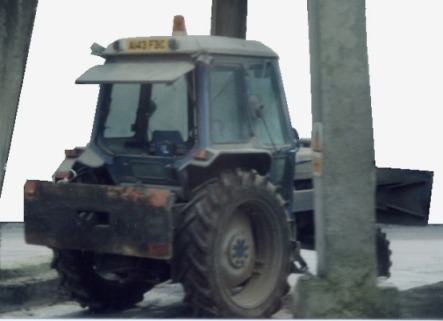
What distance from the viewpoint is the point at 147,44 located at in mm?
10781

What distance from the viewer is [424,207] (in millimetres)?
12891

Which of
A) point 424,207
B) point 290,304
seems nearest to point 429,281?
point 424,207

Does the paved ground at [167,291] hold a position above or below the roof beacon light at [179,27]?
below

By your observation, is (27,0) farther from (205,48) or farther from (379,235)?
(379,235)

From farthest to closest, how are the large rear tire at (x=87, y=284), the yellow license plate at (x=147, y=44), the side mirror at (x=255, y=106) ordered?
the large rear tire at (x=87, y=284) → the side mirror at (x=255, y=106) → the yellow license plate at (x=147, y=44)

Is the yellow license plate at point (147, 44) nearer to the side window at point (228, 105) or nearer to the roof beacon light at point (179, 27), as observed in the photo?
the roof beacon light at point (179, 27)

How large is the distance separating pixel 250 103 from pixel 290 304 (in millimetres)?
1889

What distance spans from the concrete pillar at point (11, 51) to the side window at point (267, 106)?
2478 mm

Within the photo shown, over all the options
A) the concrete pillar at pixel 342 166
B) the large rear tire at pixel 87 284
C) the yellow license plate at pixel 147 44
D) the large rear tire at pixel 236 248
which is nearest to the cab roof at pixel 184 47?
the yellow license plate at pixel 147 44

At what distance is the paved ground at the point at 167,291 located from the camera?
11.2 m

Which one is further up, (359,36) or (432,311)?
(359,36)

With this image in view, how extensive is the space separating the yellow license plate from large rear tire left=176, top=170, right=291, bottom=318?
1.13 m

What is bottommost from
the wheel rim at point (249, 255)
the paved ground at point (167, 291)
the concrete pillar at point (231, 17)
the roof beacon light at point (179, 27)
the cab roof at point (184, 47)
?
the paved ground at point (167, 291)

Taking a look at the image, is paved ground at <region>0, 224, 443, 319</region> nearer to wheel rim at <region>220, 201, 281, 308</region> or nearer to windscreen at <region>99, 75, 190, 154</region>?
wheel rim at <region>220, 201, 281, 308</region>
